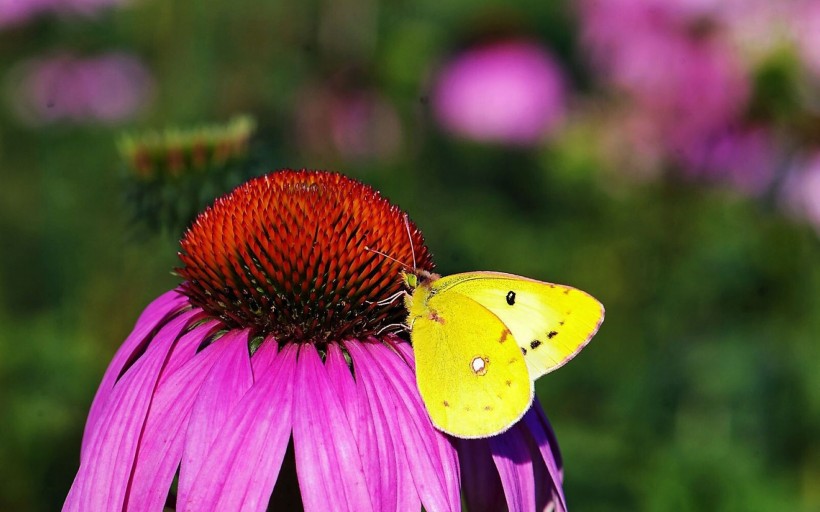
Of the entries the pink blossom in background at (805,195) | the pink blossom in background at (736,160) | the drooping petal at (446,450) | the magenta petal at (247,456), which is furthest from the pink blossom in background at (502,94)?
the magenta petal at (247,456)

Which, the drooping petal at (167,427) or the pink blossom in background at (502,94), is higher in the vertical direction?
the drooping petal at (167,427)

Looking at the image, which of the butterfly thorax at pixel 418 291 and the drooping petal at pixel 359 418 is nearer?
the drooping petal at pixel 359 418

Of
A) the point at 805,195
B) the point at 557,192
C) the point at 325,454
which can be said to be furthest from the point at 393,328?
the point at 557,192

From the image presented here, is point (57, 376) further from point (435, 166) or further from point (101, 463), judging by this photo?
point (435, 166)

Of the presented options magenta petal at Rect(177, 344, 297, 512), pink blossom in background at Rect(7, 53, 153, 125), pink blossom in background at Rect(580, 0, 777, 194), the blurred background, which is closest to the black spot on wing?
magenta petal at Rect(177, 344, 297, 512)

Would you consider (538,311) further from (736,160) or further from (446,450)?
(736,160)

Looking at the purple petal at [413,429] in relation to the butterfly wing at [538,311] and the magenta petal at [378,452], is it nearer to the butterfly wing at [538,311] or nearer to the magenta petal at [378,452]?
the magenta petal at [378,452]
